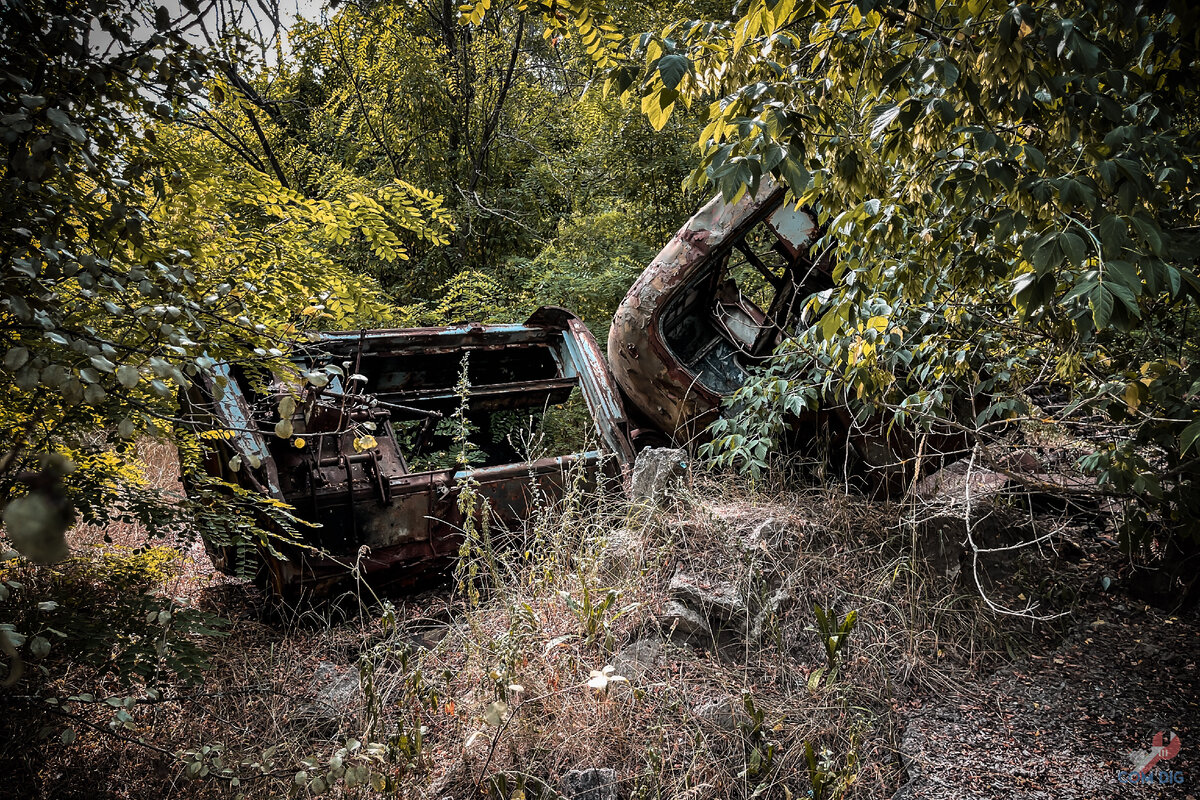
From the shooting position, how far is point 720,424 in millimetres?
4059

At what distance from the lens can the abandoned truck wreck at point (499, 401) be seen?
3.58 metres

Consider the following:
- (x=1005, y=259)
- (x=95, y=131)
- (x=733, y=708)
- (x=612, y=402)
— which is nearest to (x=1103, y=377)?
(x=1005, y=259)

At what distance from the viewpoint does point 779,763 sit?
7.84 ft

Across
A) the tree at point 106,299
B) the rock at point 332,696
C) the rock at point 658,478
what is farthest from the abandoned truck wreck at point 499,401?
the tree at point 106,299

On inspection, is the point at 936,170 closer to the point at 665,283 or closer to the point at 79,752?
the point at 665,283

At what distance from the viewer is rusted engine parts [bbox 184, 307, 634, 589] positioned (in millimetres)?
3436

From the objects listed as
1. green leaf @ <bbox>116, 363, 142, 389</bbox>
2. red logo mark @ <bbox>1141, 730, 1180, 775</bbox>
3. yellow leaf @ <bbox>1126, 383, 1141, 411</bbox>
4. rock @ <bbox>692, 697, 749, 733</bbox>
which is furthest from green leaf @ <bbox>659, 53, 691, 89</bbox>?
red logo mark @ <bbox>1141, 730, 1180, 775</bbox>

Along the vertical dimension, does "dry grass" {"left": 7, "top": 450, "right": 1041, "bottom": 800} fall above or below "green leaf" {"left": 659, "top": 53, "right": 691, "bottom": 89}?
below

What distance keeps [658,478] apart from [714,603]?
901 mm

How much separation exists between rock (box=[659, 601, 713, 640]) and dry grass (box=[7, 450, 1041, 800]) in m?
0.03

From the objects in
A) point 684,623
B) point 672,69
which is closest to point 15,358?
point 672,69

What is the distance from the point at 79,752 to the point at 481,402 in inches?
118

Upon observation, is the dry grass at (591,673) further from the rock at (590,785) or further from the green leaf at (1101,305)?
the green leaf at (1101,305)

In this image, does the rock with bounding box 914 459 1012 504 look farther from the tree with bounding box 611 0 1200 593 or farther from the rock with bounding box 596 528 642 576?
the rock with bounding box 596 528 642 576
